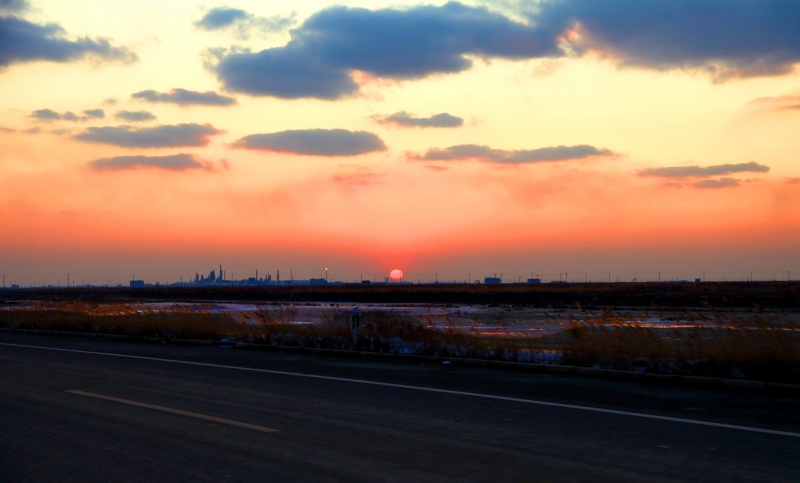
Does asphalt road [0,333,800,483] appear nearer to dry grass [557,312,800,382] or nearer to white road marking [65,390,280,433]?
white road marking [65,390,280,433]

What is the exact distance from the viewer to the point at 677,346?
48.6 ft

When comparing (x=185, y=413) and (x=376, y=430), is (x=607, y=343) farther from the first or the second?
(x=185, y=413)

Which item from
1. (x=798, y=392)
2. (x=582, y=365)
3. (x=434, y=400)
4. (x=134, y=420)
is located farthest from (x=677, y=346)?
(x=134, y=420)

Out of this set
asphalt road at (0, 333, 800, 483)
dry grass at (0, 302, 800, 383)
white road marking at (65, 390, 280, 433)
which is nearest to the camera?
asphalt road at (0, 333, 800, 483)

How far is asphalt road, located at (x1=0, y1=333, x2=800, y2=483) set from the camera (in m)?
6.38

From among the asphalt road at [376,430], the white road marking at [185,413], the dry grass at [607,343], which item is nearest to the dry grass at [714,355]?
the dry grass at [607,343]

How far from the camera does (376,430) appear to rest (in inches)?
322

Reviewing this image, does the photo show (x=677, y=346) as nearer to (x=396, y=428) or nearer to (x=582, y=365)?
(x=582, y=365)

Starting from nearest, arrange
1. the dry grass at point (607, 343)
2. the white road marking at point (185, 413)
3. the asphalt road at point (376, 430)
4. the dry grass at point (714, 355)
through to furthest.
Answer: the asphalt road at point (376, 430) < the white road marking at point (185, 413) < the dry grass at point (714, 355) < the dry grass at point (607, 343)

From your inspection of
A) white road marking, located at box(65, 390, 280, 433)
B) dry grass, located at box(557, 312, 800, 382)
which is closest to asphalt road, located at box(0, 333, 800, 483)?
white road marking, located at box(65, 390, 280, 433)

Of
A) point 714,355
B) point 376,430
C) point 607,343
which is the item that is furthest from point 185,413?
point 607,343

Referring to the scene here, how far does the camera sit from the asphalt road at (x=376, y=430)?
6.38 meters

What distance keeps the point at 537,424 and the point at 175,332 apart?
1694cm

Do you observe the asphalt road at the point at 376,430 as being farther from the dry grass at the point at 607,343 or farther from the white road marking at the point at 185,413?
the dry grass at the point at 607,343
